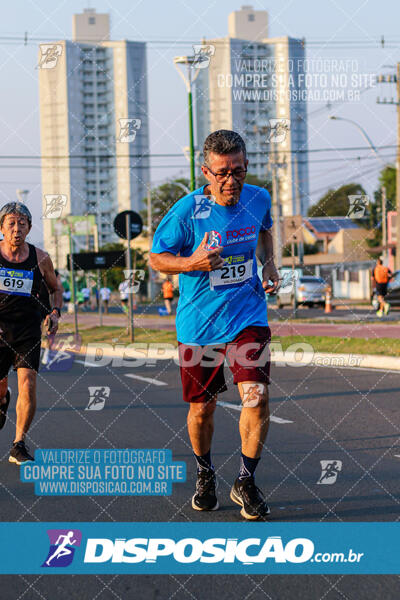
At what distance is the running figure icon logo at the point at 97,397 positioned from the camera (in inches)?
379

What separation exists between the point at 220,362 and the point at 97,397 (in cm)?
578

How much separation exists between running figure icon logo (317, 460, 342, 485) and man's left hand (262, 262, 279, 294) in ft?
4.04

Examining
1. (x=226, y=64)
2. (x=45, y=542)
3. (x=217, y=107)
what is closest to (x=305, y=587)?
(x=45, y=542)

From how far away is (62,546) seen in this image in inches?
170

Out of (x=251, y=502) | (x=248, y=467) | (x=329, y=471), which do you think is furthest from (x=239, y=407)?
(x=251, y=502)

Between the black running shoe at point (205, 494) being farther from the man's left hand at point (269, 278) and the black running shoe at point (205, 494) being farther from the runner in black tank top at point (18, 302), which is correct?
the runner in black tank top at point (18, 302)

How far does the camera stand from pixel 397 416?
322 inches

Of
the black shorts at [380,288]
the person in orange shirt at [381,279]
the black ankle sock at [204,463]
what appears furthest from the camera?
the black shorts at [380,288]

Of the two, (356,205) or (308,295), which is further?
(308,295)

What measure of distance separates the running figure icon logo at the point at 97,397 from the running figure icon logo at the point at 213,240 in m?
5.00

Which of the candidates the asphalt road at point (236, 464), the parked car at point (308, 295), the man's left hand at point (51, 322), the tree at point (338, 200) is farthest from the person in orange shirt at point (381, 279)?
the tree at point (338, 200)

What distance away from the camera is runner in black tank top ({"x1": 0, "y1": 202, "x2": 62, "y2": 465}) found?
249 inches

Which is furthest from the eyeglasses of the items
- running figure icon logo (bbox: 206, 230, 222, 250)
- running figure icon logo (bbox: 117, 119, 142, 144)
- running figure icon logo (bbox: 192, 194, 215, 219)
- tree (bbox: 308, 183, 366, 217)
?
tree (bbox: 308, 183, 366, 217)

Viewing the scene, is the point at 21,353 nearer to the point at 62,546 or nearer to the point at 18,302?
the point at 18,302
